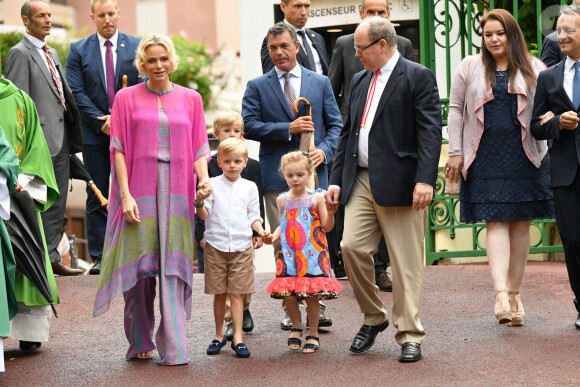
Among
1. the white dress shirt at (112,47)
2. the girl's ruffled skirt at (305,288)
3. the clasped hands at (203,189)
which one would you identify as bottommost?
the girl's ruffled skirt at (305,288)

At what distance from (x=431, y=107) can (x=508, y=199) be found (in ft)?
4.43

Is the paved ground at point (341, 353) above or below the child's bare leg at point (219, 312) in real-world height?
below

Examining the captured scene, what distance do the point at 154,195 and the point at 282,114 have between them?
1661 millimetres

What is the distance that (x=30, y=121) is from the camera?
8.15 m

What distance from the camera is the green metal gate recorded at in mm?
11680

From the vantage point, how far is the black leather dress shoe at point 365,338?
299 inches

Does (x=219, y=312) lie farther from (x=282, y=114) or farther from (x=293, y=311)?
(x=282, y=114)

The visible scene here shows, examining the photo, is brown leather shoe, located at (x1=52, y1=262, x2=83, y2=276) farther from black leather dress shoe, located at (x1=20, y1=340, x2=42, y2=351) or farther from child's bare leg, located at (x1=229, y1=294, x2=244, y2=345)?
child's bare leg, located at (x1=229, y1=294, x2=244, y2=345)

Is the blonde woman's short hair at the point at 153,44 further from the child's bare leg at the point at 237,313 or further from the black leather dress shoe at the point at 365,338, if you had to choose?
the black leather dress shoe at the point at 365,338

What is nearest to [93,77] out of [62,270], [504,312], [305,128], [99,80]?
[99,80]

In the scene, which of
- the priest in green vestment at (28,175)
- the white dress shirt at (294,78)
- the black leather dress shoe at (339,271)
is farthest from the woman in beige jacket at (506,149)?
the priest in green vestment at (28,175)

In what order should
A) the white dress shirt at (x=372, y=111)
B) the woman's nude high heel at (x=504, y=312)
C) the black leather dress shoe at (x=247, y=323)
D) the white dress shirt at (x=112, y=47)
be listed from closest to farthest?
the white dress shirt at (x=372, y=111) → the woman's nude high heel at (x=504, y=312) → the black leather dress shoe at (x=247, y=323) → the white dress shirt at (x=112, y=47)

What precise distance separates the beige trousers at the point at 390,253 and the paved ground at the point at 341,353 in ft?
0.86

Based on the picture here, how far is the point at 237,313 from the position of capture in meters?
7.79
